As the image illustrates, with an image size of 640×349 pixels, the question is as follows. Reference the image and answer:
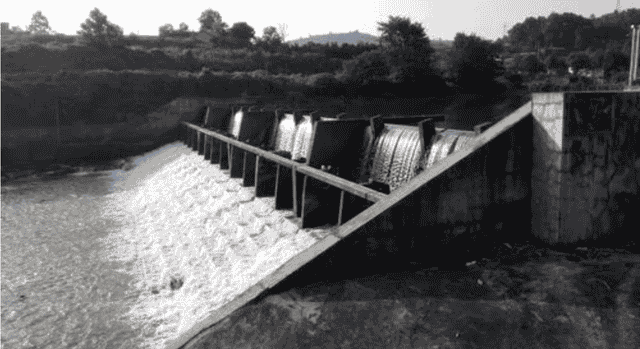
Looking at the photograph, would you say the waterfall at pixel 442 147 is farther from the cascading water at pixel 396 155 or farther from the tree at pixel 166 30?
the tree at pixel 166 30

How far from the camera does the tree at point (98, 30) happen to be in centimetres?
4292

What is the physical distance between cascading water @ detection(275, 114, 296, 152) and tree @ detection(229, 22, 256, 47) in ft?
147

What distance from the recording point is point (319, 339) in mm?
3672

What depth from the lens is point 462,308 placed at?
3.99 metres

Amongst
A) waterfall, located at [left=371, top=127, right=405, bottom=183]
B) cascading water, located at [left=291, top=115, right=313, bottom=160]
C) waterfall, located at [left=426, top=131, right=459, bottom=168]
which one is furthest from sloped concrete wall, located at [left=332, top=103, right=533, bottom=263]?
cascading water, located at [left=291, top=115, right=313, bottom=160]

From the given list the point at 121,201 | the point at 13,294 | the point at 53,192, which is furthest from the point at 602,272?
the point at 53,192

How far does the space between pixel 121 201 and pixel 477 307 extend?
14014 millimetres

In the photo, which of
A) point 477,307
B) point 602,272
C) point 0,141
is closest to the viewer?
point 477,307

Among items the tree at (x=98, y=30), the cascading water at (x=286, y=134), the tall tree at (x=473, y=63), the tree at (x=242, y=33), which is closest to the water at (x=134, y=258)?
the cascading water at (x=286, y=134)

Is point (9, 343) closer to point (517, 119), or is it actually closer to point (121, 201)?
point (517, 119)

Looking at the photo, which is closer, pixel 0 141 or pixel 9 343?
pixel 9 343

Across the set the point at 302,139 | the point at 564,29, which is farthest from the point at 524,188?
the point at 564,29

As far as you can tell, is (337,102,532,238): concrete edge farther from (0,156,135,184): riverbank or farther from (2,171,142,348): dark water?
(0,156,135,184): riverbank

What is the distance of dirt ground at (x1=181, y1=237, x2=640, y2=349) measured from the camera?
3541mm
